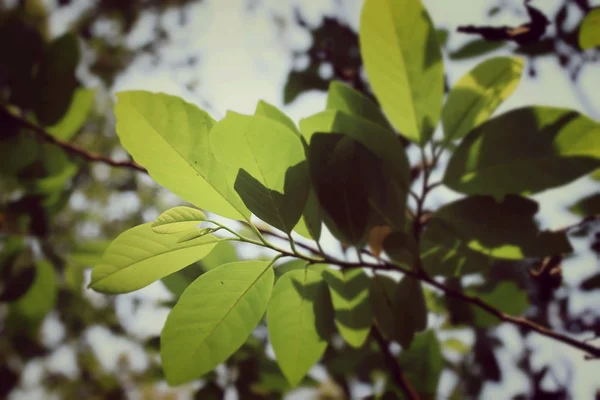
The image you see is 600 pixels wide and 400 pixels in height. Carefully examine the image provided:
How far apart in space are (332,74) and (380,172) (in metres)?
0.85

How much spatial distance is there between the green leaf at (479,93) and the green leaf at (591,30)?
0.69 feet

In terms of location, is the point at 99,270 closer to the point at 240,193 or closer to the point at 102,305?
the point at 240,193

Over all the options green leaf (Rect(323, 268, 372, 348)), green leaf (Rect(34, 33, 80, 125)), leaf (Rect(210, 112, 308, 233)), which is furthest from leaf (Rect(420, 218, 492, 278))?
green leaf (Rect(34, 33, 80, 125))

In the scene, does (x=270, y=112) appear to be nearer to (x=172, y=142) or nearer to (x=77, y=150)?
(x=172, y=142)

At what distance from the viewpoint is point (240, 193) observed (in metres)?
0.52

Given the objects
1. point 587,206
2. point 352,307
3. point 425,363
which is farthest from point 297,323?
point 587,206

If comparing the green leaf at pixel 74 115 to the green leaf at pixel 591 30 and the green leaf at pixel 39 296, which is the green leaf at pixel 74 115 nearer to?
the green leaf at pixel 39 296

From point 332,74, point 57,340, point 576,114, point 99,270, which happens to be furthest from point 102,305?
point 576,114

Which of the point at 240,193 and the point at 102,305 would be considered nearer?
the point at 240,193

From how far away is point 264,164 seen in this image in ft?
1.77

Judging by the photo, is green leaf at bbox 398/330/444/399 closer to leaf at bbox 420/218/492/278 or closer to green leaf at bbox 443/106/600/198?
leaf at bbox 420/218/492/278

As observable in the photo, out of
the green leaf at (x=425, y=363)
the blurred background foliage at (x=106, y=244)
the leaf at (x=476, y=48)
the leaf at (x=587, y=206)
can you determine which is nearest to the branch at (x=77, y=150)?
the blurred background foliage at (x=106, y=244)

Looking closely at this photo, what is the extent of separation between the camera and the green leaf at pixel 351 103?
2.31 feet

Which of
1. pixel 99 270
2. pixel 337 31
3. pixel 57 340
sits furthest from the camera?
pixel 57 340
